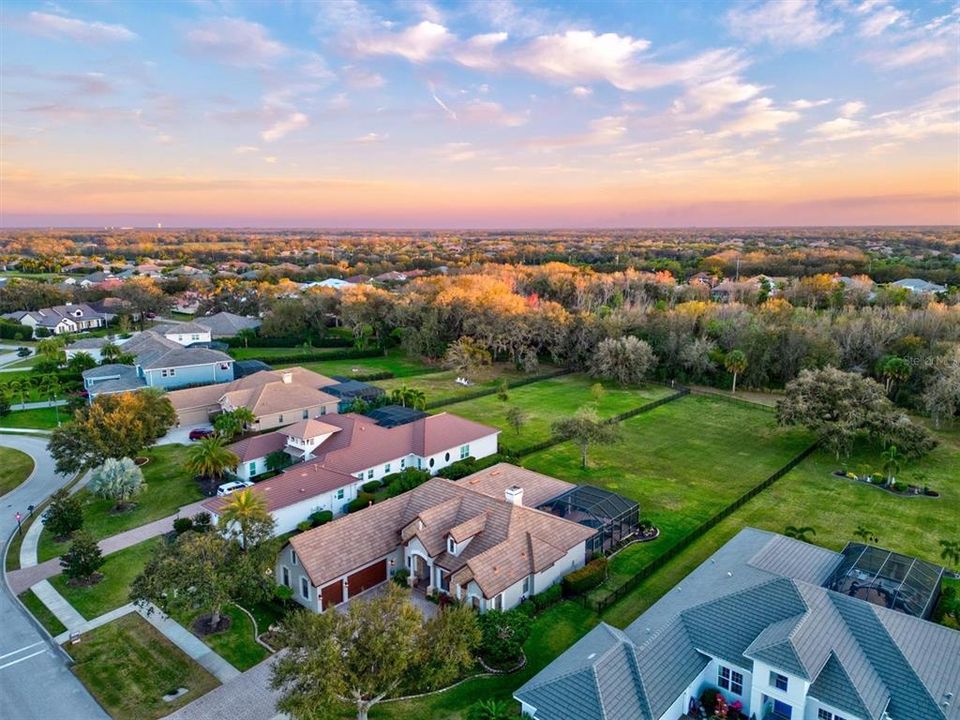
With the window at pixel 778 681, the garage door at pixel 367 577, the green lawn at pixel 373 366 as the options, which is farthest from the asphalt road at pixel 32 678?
the green lawn at pixel 373 366

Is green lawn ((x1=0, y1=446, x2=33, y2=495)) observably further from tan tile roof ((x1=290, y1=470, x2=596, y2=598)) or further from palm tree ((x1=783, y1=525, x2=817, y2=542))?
palm tree ((x1=783, y1=525, x2=817, y2=542))

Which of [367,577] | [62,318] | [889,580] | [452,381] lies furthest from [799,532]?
[62,318]

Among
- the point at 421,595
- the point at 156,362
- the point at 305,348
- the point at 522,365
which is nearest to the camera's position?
the point at 421,595

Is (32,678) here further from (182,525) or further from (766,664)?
(766,664)

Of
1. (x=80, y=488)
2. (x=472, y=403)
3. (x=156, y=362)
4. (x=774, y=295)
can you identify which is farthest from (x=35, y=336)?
(x=774, y=295)

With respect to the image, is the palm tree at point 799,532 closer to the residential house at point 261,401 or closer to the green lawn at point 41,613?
the green lawn at point 41,613

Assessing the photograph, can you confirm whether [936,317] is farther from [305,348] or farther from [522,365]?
[305,348]
